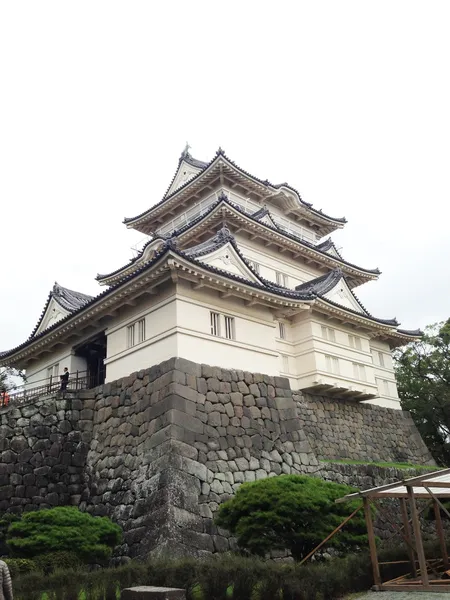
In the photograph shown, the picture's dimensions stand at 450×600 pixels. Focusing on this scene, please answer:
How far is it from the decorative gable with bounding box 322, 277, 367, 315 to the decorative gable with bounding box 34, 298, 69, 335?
11.1 m

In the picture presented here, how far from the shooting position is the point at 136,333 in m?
17.5

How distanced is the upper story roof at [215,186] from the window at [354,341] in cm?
941

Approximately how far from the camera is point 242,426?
16312 millimetres

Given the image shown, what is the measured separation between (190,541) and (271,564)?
3415mm

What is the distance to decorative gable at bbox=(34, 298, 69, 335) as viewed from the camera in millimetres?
21859

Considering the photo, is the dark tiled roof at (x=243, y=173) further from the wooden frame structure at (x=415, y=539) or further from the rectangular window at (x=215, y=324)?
the wooden frame structure at (x=415, y=539)

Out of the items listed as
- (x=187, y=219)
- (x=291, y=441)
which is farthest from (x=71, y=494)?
(x=187, y=219)

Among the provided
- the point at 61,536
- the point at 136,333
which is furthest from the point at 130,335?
the point at 61,536

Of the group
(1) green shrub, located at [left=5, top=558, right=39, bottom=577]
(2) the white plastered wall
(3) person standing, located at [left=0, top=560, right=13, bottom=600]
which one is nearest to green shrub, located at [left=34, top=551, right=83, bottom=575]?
(1) green shrub, located at [left=5, top=558, right=39, bottom=577]

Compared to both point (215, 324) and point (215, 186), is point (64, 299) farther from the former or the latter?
point (215, 186)

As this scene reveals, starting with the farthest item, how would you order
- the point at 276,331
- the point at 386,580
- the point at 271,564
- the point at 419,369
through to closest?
1. the point at 419,369
2. the point at 276,331
3. the point at 386,580
4. the point at 271,564

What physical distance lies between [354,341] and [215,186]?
1056 centimetres

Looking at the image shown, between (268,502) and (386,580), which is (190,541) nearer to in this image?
(268,502)

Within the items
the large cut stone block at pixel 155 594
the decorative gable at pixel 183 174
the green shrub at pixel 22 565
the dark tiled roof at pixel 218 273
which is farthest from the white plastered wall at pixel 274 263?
the large cut stone block at pixel 155 594
